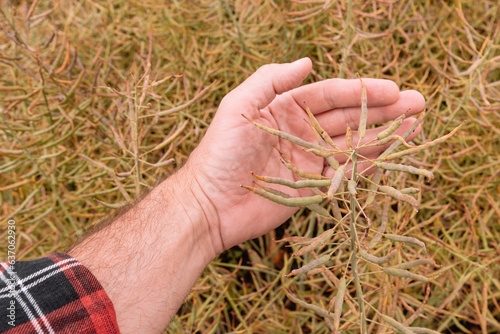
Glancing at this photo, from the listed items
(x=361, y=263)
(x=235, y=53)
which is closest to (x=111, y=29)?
(x=235, y=53)

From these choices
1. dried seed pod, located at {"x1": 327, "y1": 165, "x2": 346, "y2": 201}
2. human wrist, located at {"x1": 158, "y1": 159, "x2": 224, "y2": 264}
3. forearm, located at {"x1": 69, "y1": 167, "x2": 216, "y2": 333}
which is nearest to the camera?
dried seed pod, located at {"x1": 327, "y1": 165, "x2": 346, "y2": 201}

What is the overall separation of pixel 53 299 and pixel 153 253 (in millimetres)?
247

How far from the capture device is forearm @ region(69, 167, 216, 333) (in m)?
0.88

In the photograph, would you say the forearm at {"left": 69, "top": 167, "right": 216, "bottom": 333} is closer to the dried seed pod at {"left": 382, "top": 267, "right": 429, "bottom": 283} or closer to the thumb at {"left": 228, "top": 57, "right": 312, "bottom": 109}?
the thumb at {"left": 228, "top": 57, "right": 312, "bottom": 109}

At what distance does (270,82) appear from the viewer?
969 millimetres

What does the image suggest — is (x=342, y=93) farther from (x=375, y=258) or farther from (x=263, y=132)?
(x=375, y=258)

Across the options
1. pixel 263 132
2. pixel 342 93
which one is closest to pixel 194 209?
pixel 263 132

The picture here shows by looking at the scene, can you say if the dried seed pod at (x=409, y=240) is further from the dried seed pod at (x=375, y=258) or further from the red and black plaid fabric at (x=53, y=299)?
the red and black plaid fabric at (x=53, y=299)

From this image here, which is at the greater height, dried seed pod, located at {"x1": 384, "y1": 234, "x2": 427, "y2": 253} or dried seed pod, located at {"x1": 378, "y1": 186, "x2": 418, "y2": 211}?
dried seed pod, located at {"x1": 378, "y1": 186, "x2": 418, "y2": 211}

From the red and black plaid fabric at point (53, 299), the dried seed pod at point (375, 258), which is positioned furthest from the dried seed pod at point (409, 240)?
the red and black plaid fabric at point (53, 299)

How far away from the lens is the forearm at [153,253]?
0.88m

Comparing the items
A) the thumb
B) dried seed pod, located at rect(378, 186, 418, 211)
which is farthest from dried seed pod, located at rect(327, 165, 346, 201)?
the thumb

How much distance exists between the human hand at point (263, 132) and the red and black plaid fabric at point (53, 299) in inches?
14.0

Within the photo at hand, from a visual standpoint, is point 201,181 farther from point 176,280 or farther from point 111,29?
point 111,29
